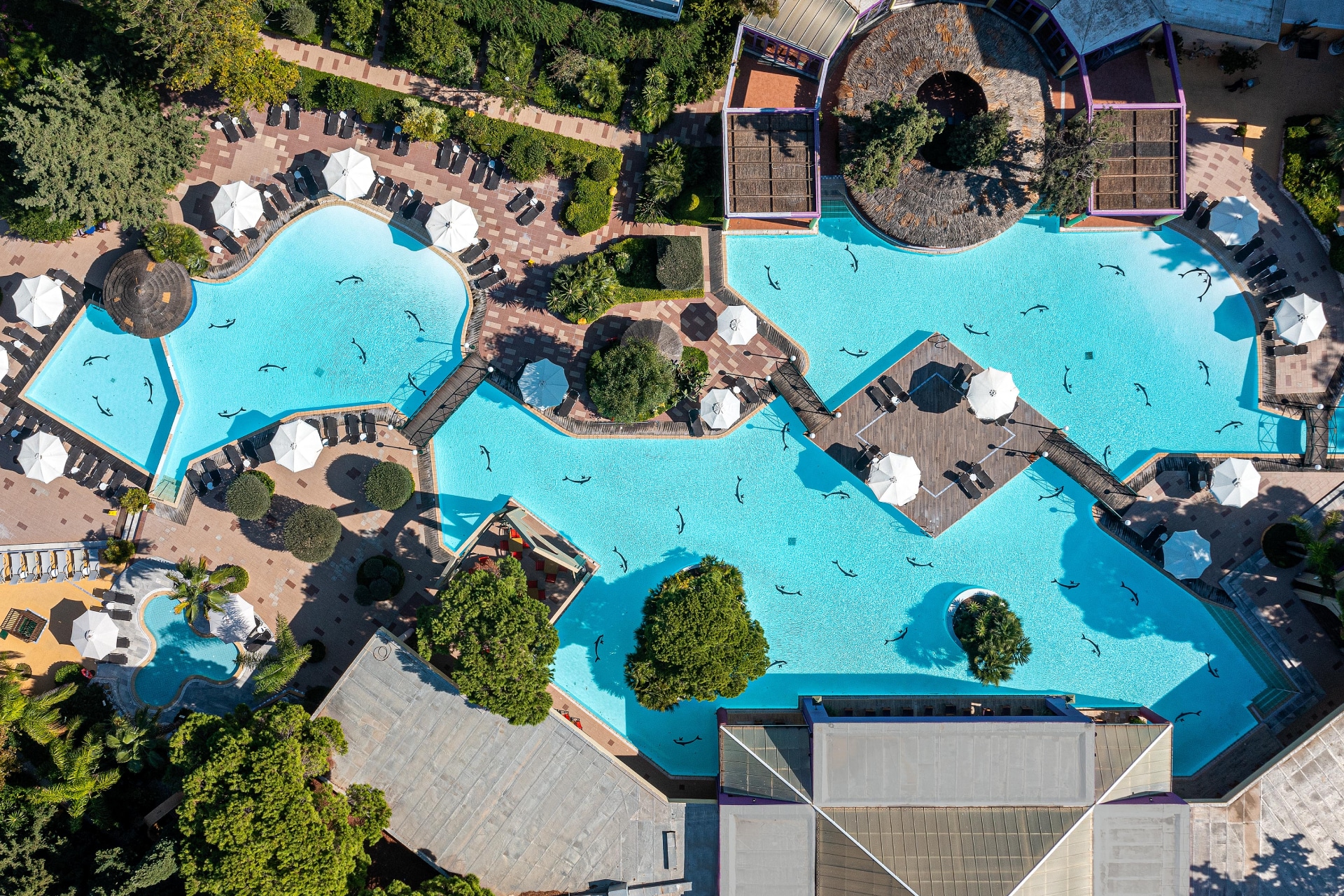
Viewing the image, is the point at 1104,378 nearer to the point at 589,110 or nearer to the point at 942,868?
the point at 942,868

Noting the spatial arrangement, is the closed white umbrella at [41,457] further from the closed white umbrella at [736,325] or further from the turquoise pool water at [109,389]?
the closed white umbrella at [736,325]

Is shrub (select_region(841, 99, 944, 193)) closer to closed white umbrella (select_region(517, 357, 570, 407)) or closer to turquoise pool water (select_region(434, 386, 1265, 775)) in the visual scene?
turquoise pool water (select_region(434, 386, 1265, 775))

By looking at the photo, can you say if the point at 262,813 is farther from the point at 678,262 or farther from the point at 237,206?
the point at 678,262

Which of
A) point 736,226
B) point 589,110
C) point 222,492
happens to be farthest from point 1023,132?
point 222,492

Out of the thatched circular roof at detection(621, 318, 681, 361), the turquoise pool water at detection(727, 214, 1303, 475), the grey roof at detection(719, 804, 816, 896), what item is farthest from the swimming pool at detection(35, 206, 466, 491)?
the grey roof at detection(719, 804, 816, 896)

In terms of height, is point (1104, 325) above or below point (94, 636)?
above

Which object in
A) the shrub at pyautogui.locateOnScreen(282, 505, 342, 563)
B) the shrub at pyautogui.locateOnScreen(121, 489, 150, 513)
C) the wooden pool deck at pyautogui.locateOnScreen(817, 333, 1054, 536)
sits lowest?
the shrub at pyautogui.locateOnScreen(282, 505, 342, 563)

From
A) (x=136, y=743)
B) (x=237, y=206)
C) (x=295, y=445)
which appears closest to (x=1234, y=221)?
(x=295, y=445)
